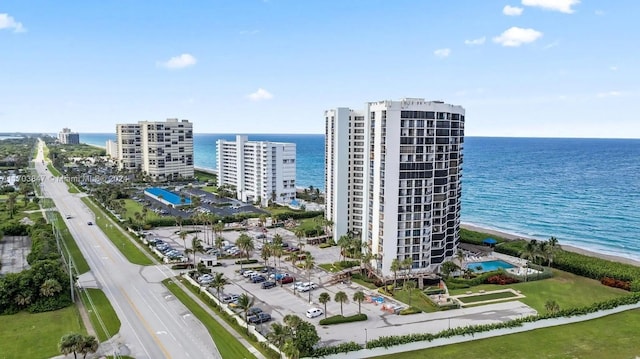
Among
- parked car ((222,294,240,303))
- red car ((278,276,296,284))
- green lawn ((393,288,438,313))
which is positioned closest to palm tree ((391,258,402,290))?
green lawn ((393,288,438,313))

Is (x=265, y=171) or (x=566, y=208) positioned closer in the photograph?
(x=265, y=171)

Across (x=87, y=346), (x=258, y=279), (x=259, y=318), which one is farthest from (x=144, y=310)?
(x=258, y=279)

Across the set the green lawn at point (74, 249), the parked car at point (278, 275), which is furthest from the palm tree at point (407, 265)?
the green lawn at point (74, 249)

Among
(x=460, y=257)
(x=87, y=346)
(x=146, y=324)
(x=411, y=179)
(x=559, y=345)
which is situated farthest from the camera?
(x=460, y=257)

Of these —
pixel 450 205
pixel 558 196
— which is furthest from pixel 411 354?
pixel 558 196

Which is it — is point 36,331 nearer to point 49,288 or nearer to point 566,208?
point 49,288

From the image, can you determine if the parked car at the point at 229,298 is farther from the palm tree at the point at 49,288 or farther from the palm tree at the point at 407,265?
the palm tree at the point at 407,265

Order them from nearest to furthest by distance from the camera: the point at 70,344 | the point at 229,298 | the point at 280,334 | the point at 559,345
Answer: the point at 70,344
the point at 280,334
the point at 559,345
the point at 229,298
